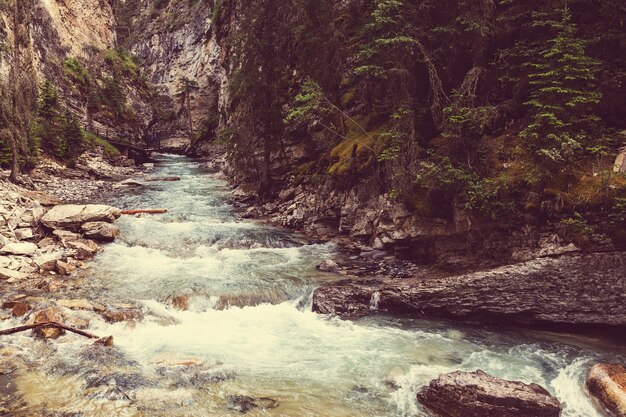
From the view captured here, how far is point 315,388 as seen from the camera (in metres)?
6.83

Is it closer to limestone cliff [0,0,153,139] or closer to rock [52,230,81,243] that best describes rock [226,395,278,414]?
rock [52,230,81,243]

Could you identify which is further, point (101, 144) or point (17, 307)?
point (101, 144)

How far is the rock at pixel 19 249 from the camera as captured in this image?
12008mm

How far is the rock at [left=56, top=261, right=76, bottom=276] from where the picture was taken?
37.7 ft

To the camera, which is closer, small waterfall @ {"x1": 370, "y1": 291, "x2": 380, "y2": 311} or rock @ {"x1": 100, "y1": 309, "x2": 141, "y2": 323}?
rock @ {"x1": 100, "y1": 309, "x2": 141, "y2": 323}

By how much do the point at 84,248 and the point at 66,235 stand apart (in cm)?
150

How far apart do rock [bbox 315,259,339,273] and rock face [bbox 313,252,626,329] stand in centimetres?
161

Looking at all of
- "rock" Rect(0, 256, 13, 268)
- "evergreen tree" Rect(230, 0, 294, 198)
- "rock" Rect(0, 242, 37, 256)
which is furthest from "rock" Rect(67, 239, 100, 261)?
→ "evergreen tree" Rect(230, 0, 294, 198)

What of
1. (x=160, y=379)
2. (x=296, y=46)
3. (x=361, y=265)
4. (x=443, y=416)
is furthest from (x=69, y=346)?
(x=296, y=46)

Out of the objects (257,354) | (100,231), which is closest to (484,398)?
(257,354)

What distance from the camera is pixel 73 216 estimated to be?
15258mm

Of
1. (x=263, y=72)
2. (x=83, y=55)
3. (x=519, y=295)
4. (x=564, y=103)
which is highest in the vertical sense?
(x=83, y=55)

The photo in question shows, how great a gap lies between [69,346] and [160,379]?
2.30 metres

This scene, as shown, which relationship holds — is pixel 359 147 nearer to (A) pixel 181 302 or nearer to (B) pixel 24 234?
(A) pixel 181 302
